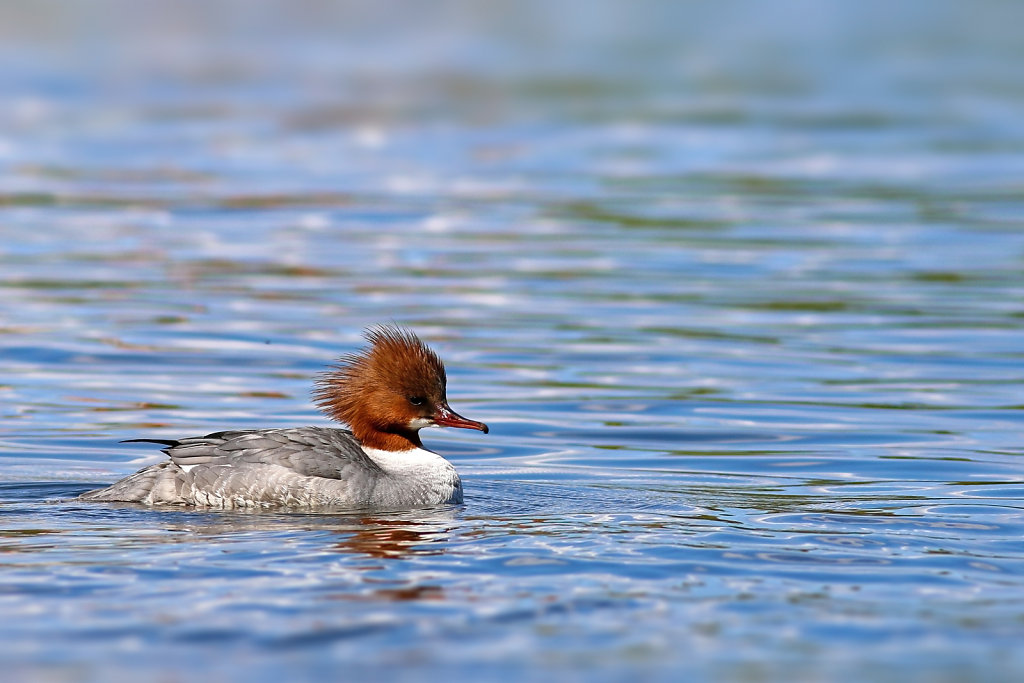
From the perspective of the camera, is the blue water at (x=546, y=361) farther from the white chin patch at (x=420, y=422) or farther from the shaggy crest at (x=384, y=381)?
the shaggy crest at (x=384, y=381)

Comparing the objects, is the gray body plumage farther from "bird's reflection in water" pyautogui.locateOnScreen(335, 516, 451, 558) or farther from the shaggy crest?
the shaggy crest

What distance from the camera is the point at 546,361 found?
1421 cm

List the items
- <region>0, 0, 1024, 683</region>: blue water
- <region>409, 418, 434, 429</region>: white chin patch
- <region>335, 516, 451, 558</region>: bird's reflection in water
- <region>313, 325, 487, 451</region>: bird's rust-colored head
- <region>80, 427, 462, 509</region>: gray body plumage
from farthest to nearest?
<region>409, 418, 434, 429</region>: white chin patch, <region>313, 325, 487, 451</region>: bird's rust-colored head, <region>80, 427, 462, 509</region>: gray body plumage, <region>335, 516, 451, 558</region>: bird's reflection in water, <region>0, 0, 1024, 683</region>: blue water

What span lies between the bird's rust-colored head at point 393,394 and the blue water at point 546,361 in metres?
0.58

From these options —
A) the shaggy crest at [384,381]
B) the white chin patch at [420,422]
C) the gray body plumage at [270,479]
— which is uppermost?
the shaggy crest at [384,381]

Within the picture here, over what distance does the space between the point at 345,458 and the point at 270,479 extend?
43 centimetres

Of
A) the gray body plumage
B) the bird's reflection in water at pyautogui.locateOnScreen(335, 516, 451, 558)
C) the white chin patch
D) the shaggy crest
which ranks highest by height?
the shaggy crest

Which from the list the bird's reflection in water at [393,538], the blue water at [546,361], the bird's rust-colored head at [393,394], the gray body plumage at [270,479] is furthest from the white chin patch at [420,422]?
the bird's reflection in water at [393,538]

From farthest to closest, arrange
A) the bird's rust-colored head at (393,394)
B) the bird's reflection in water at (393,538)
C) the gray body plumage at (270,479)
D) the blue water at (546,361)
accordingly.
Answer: the bird's rust-colored head at (393,394)
the gray body plumage at (270,479)
the bird's reflection in water at (393,538)
the blue water at (546,361)

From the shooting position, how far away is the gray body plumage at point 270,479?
30.4 ft

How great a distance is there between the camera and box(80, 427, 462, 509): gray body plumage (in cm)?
926

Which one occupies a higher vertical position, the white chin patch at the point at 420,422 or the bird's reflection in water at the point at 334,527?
the white chin patch at the point at 420,422

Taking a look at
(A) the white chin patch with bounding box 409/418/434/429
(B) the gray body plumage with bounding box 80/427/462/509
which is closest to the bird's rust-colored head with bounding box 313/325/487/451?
(A) the white chin patch with bounding box 409/418/434/429

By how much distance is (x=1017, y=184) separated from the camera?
2489 cm
